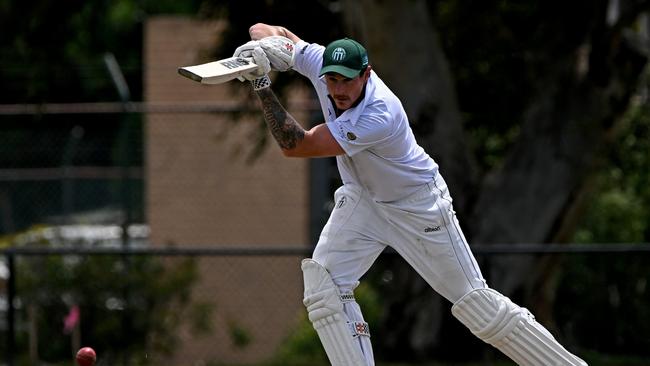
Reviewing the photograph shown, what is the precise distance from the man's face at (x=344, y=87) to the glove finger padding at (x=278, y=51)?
0.30 metres

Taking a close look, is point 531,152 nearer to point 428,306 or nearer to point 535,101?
point 535,101

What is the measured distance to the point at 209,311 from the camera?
1221 centimetres

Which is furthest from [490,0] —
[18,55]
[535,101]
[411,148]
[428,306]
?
[411,148]

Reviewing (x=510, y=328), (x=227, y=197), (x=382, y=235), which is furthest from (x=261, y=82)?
(x=227, y=197)

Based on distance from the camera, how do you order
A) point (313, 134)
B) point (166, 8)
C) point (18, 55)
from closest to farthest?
point (313, 134) → point (18, 55) → point (166, 8)

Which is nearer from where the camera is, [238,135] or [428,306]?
[428,306]

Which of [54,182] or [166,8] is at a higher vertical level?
[166,8]

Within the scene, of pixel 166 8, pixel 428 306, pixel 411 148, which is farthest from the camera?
pixel 166 8

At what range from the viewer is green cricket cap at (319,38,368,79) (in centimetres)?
648

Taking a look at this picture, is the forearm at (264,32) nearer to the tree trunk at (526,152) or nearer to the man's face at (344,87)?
the man's face at (344,87)

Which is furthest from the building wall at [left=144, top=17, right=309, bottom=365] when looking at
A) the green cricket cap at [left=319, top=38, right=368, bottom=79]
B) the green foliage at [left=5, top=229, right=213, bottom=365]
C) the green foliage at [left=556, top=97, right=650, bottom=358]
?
the green cricket cap at [left=319, top=38, right=368, bottom=79]

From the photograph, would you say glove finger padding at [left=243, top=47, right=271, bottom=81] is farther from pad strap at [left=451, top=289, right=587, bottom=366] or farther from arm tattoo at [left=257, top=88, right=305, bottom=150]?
pad strap at [left=451, top=289, right=587, bottom=366]

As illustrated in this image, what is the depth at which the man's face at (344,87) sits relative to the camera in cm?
658

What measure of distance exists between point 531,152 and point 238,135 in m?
3.60
